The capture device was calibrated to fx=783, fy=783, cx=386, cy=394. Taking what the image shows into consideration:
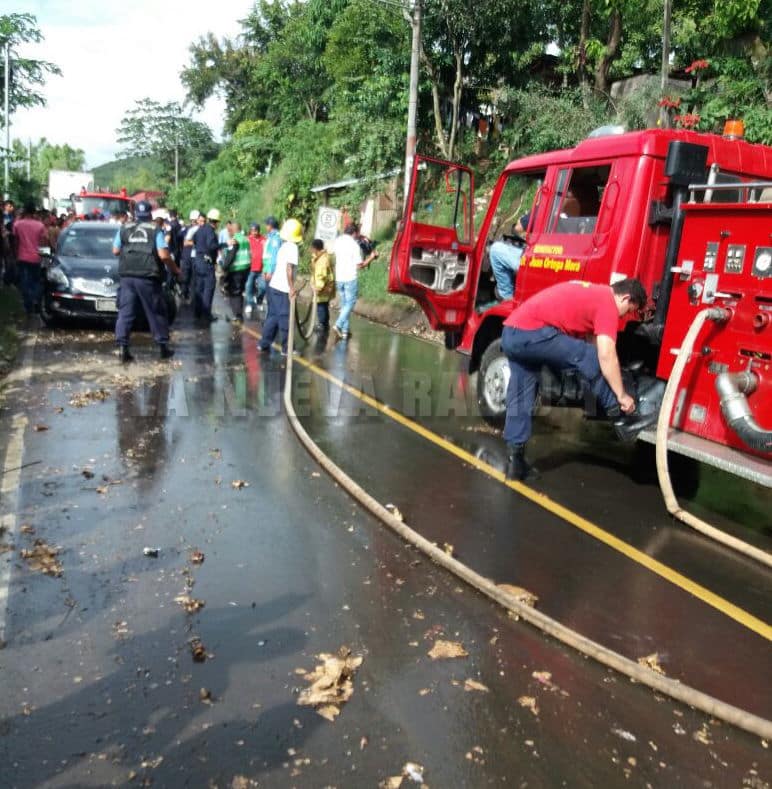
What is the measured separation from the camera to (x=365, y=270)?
64.0 ft

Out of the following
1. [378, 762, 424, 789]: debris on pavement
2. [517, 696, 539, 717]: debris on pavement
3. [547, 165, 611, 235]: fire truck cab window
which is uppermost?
[547, 165, 611, 235]: fire truck cab window

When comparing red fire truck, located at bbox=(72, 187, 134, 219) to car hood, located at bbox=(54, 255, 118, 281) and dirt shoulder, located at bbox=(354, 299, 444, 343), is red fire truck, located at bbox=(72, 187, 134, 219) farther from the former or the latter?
car hood, located at bbox=(54, 255, 118, 281)

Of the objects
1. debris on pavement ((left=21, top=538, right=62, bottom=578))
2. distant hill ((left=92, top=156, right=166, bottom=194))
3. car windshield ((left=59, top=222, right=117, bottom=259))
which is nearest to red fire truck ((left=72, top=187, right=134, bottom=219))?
car windshield ((left=59, top=222, right=117, bottom=259))

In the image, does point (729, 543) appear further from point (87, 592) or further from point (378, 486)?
point (87, 592)

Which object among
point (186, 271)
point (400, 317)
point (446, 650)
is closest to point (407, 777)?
point (446, 650)

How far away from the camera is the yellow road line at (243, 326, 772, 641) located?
4039mm

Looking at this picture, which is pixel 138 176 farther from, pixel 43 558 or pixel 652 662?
pixel 652 662

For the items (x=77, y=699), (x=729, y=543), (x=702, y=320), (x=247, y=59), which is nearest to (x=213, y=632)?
(x=77, y=699)

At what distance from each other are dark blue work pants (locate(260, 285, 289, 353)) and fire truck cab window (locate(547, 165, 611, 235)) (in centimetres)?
476

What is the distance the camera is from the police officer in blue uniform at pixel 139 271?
944 cm

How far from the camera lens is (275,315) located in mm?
10820

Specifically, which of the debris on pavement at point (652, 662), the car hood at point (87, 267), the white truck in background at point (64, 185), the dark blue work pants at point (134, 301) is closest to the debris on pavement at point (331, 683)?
the debris on pavement at point (652, 662)

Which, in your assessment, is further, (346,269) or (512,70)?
(512,70)

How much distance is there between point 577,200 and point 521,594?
389cm
